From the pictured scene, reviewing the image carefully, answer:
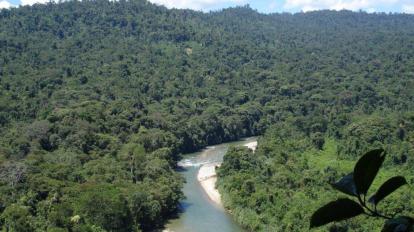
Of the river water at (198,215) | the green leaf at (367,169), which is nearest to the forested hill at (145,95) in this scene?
the river water at (198,215)

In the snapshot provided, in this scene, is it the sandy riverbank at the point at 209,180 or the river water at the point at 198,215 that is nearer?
the river water at the point at 198,215

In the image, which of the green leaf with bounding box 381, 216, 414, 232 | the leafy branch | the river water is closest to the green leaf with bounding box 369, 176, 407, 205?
the leafy branch

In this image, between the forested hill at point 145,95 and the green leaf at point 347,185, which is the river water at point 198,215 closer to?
the forested hill at point 145,95

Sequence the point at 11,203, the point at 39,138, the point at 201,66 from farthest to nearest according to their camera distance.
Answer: the point at 201,66, the point at 39,138, the point at 11,203

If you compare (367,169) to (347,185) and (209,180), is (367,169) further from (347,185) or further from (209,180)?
(209,180)

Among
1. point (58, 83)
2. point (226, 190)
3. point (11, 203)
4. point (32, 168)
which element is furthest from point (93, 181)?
point (58, 83)

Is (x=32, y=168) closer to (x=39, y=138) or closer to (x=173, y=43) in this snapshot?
(x=39, y=138)

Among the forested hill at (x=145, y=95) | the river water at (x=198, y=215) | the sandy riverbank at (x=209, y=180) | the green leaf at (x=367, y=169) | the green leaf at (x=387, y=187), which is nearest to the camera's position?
the green leaf at (x=367, y=169)
